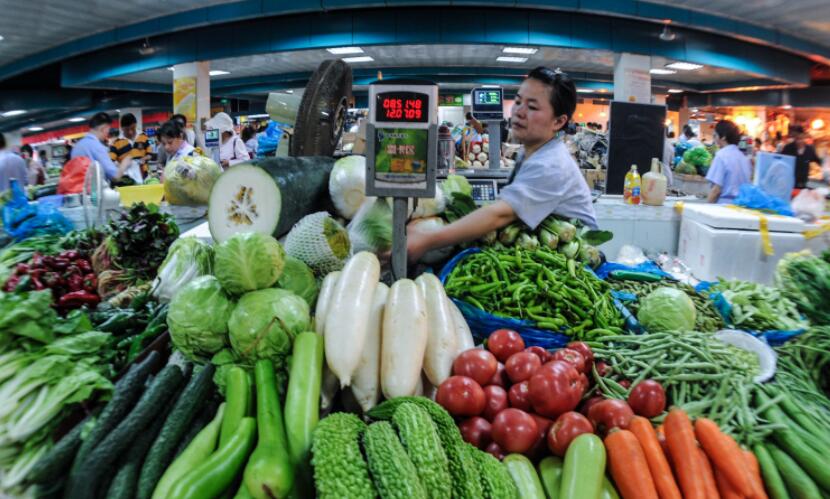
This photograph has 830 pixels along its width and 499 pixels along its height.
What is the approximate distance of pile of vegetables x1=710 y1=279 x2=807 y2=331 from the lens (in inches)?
106

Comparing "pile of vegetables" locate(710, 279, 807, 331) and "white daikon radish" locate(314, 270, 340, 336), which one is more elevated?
"white daikon radish" locate(314, 270, 340, 336)

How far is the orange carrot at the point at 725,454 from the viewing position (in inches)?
59.0

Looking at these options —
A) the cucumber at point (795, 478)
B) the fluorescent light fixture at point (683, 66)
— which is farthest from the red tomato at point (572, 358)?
the fluorescent light fixture at point (683, 66)

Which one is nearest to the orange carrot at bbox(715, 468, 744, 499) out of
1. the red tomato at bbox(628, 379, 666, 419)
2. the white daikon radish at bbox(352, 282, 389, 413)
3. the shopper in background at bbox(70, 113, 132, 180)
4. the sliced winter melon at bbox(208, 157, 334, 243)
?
the red tomato at bbox(628, 379, 666, 419)

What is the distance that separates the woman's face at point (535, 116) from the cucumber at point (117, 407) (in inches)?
89.4

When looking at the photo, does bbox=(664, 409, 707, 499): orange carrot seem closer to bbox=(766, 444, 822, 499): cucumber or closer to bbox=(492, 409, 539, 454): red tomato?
bbox=(766, 444, 822, 499): cucumber

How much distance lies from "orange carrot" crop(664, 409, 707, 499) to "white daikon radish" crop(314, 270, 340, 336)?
3.85 ft

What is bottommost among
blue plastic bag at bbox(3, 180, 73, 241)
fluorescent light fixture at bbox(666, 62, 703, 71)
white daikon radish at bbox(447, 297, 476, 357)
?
white daikon radish at bbox(447, 297, 476, 357)

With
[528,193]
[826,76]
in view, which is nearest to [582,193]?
[528,193]

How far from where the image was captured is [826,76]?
72.8ft

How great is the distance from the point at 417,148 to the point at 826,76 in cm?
2730

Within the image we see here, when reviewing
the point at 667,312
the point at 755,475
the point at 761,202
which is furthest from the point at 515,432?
the point at 761,202

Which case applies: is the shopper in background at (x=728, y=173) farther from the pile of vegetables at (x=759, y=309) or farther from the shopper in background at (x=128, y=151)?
the shopper in background at (x=128, y=151)

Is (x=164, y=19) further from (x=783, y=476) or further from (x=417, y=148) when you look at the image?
(x=783, y=476)
